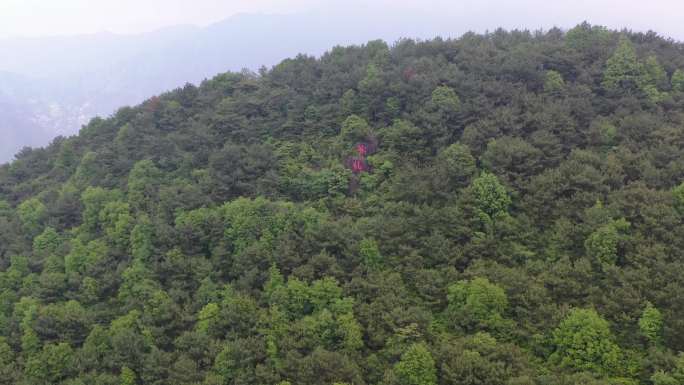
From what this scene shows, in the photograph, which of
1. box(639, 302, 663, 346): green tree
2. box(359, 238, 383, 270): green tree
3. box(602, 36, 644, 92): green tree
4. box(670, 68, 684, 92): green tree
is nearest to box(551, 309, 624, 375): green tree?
box(639, 302, 663, 346): green tree

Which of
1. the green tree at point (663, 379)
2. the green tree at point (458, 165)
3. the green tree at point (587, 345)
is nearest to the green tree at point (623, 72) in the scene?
the green tree at point (458, 165)

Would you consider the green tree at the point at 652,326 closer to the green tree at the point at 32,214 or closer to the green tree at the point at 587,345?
the green tree at the point at 587,345

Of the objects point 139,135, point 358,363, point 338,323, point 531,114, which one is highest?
point 139,135

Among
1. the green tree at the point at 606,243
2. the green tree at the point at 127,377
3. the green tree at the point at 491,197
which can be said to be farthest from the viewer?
the green tree at the point at 491,197

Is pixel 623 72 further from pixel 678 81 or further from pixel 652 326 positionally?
pixel 652 326

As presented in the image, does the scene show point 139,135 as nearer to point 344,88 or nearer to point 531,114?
point 344,88

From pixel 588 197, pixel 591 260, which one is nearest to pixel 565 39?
pixel 588 197
